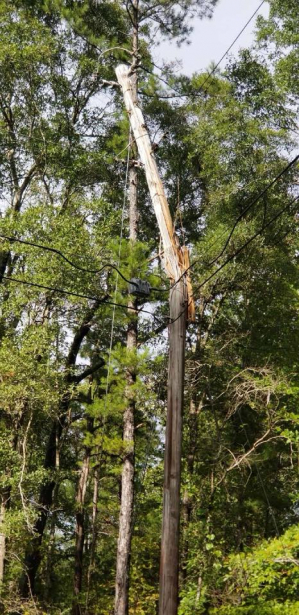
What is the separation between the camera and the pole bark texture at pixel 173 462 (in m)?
5.19

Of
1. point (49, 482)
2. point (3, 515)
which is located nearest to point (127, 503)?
point (3, 515)

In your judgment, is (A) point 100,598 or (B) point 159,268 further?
(A) point 100,598

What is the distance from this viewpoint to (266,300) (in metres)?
14.1

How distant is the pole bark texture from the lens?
519 cm

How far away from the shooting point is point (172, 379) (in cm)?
579

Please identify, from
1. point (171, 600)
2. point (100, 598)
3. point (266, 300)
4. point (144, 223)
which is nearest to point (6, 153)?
point (144, 223)

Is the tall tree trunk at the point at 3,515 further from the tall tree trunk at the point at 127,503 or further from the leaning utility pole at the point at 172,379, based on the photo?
the leaning utility pole at the point at 172,379

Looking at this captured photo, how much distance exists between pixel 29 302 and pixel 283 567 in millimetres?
7560

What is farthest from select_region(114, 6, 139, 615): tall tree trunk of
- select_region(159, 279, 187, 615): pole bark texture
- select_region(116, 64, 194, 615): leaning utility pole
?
select_region(159, 279, 187, 615): pole bark texture

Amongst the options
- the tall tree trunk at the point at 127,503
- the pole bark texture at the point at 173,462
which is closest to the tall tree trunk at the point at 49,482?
the tall tree trunk at the point at 127,503

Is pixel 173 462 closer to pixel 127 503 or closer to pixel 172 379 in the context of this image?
pixel 172 379

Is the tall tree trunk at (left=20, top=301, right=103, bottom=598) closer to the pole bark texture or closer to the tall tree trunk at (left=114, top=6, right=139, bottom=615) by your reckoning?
the tall tree trunk at (left=114, top=6, right=139, bottom=615)

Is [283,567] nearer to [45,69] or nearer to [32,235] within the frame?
[32,235]

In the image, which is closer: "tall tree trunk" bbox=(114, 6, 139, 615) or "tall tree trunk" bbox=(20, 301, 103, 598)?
"tall tree trunk" bbox=(114, 6, 139, 615)
